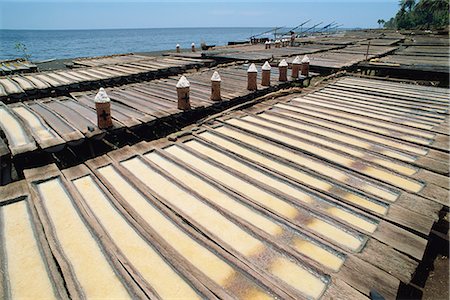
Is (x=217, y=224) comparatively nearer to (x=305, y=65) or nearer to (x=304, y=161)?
(x=304, y=161)

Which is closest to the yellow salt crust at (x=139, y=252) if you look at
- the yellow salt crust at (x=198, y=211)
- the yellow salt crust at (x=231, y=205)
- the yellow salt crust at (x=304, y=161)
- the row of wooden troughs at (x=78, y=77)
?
the yellow salt crust at (x=198, y=211)

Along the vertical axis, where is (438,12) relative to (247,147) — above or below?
above

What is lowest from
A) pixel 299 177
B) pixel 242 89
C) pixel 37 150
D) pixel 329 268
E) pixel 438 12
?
pixel 329 268

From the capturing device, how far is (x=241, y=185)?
6.34 metres

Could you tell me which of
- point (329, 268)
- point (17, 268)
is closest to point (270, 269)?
point (329, 268)

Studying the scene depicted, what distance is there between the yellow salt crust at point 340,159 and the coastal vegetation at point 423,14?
84.1m

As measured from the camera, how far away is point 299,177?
21.6 feet

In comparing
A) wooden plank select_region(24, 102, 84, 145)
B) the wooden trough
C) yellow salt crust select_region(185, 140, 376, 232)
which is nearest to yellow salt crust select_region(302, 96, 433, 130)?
the wooden trough

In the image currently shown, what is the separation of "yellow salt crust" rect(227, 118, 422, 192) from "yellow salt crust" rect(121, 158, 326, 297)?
144 inches

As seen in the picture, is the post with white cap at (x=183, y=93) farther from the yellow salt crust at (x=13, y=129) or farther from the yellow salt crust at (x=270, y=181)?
the yellow salt crust at (x=13, y=129)

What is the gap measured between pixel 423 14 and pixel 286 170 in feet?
351

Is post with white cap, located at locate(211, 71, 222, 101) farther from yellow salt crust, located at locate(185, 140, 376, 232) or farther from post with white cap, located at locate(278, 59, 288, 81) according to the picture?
post with white cap, located at locate(278, 59, 288, 81)

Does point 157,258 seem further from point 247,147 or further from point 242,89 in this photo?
point 242,89

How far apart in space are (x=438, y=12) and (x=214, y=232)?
102 meters
